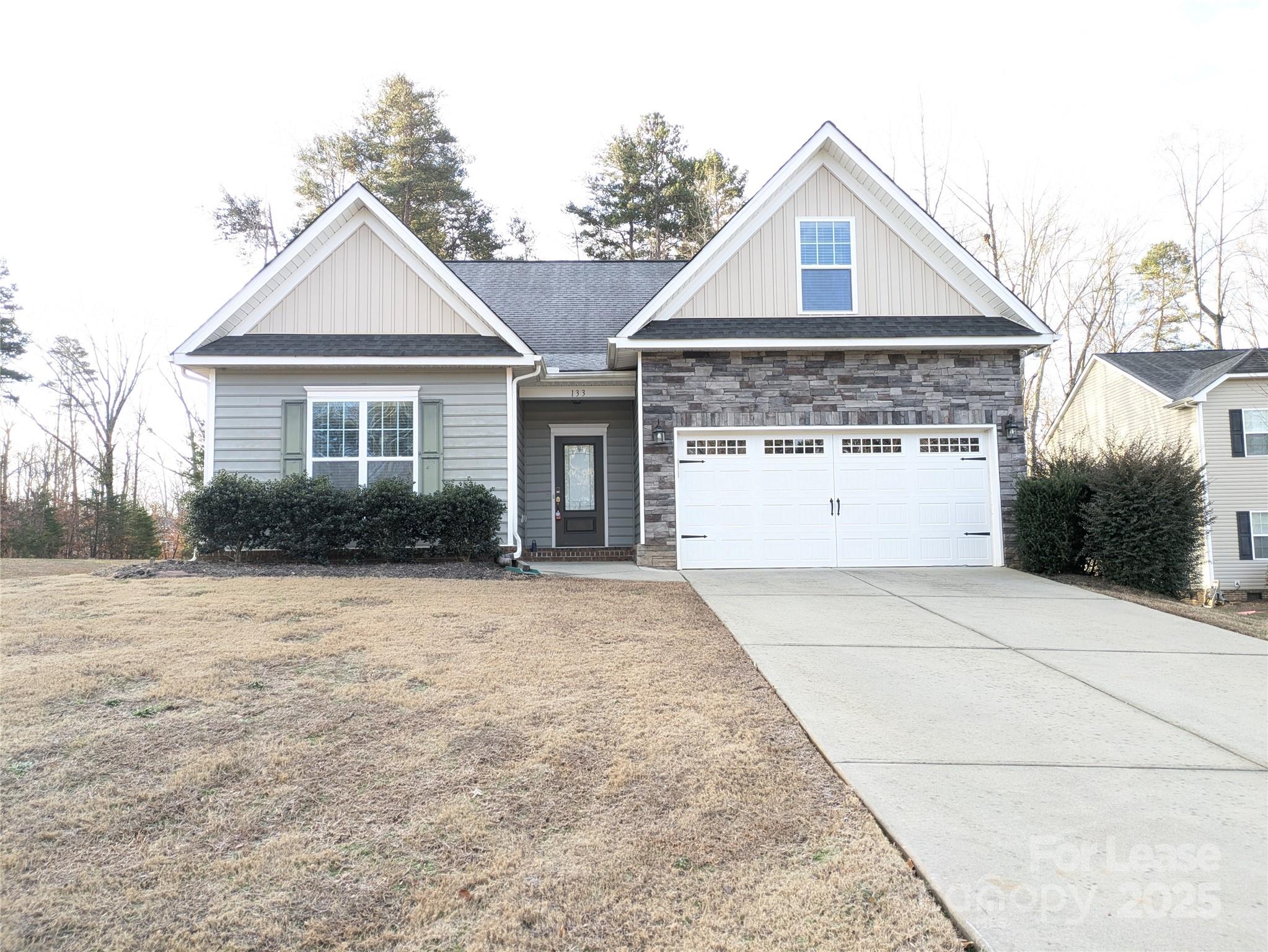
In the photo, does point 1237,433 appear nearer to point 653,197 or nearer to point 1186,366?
point 1186,366

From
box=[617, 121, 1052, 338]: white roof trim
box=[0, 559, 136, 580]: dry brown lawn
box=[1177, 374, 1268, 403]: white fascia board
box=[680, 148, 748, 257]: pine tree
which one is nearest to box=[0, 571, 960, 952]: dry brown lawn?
box=[0, 559, 136, 580]: dry brown lawn

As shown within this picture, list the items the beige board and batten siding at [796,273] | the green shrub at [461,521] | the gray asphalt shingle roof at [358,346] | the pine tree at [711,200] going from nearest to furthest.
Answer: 1. the green shrub at [461,521]
2. the gray asphalt shingle roof at [358,346]
3. the beige board and batten siding at [796,273]
4. the pine tree at [711,200]

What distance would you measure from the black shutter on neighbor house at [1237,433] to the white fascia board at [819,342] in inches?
409

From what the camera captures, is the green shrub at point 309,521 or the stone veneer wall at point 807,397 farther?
the stone veneer wall at point 807,397

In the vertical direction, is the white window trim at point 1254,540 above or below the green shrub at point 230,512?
below

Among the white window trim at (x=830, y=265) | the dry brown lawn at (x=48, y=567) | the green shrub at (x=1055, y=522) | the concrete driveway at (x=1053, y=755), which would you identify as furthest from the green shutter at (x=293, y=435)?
the green shrub at (x=1055, y=522)

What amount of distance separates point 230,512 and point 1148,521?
11609 mm

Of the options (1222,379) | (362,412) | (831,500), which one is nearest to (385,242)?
(362,412)

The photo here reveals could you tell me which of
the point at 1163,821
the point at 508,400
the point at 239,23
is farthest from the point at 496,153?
the point at 1163,821

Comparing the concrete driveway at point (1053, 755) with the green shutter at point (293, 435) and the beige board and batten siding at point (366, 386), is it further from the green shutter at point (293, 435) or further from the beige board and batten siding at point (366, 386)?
the green shutter at point (293, 435)

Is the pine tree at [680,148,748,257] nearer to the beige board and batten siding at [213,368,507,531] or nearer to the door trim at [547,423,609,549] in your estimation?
the door trim at [547,423,609,549]

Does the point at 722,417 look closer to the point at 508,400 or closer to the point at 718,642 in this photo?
the point at 508,400

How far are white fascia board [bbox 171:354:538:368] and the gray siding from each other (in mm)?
2562

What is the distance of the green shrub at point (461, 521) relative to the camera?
1067 cm
